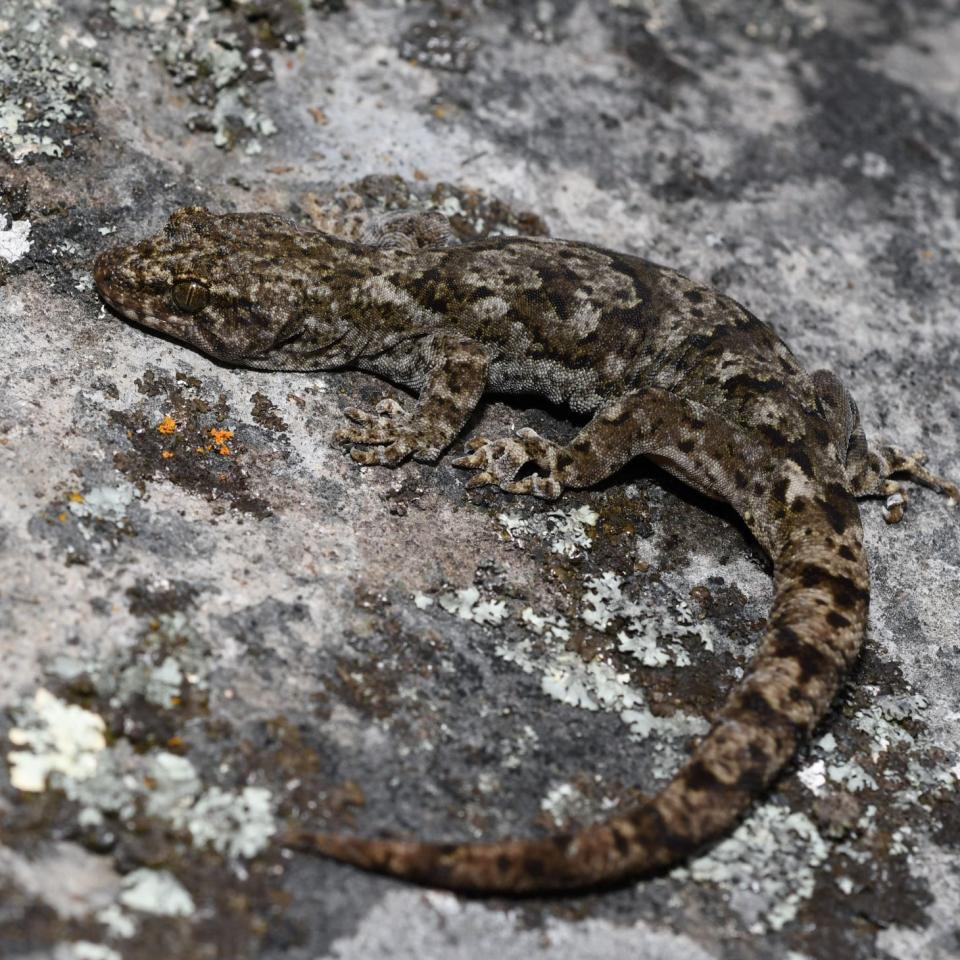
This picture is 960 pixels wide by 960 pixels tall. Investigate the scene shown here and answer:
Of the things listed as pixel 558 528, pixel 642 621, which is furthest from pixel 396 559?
pixel 642 621

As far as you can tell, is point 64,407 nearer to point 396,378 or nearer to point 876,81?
point 396,378

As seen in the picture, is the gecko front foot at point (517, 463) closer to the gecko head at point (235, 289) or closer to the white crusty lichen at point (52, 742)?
the gecko head at point (235, 289)

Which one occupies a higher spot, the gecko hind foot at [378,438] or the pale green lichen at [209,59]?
the pale green lichen at [209,59]

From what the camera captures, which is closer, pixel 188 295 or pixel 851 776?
pixel 851 776

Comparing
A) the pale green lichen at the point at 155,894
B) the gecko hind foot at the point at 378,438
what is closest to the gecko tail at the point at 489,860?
the pale green lichen at the point at 155,894

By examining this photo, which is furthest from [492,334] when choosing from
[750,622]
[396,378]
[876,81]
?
Answer: [876,81]

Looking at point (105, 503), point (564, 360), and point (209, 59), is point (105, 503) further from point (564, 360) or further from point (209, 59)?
point (209, 59)
